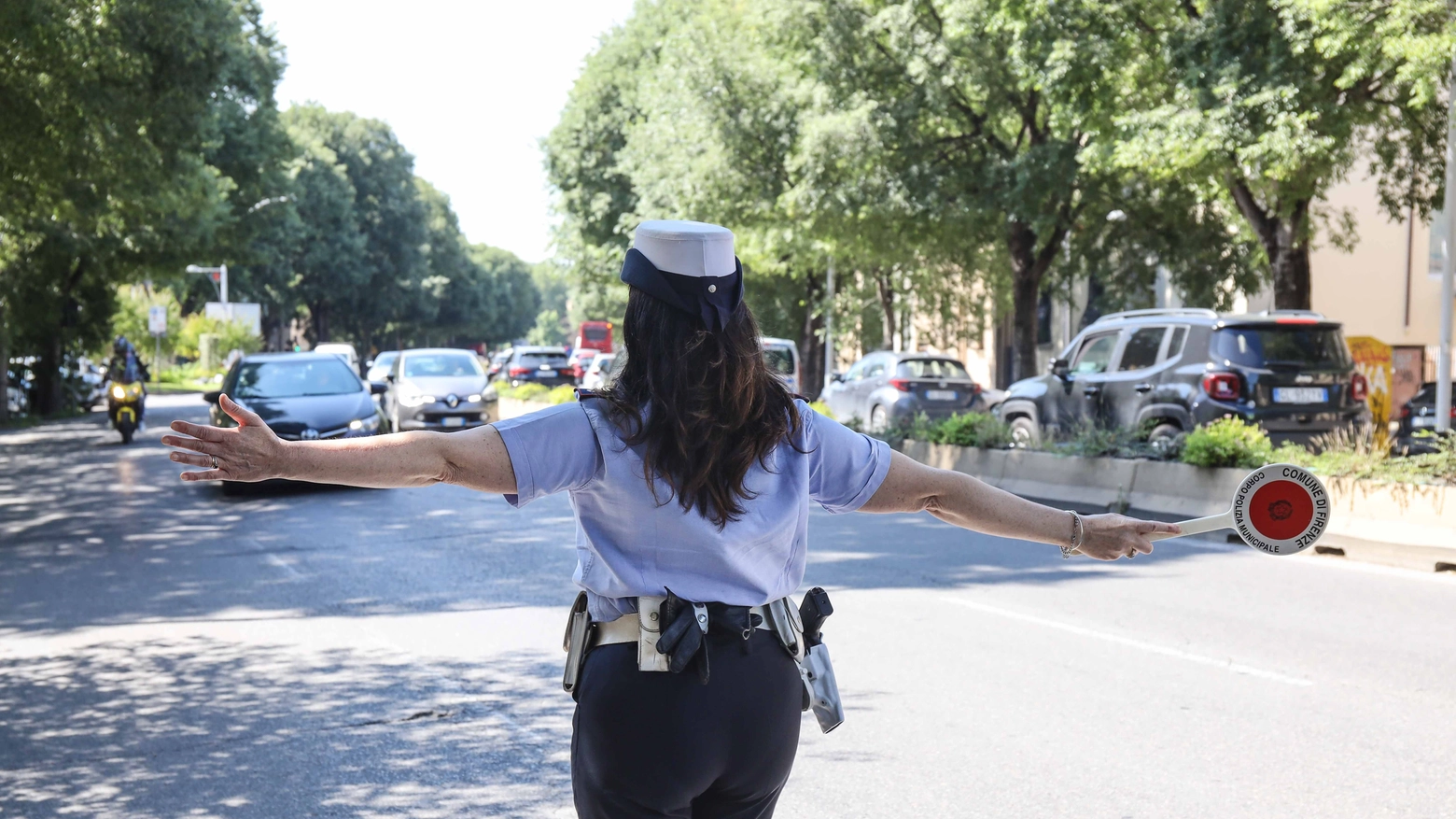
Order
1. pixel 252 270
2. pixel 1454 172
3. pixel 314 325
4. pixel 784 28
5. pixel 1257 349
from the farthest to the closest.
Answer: pixel 314 325 < pixel 252 270 < pixel 784 28 < pixel 1454 172 < pixel 1257 349

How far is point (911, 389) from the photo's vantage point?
80.7 feet

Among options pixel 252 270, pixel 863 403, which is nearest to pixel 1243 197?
pixel 863 403

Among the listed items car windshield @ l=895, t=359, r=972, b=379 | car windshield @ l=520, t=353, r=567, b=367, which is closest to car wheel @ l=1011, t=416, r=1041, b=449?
car windshield @ l=895, t=359, r=972, b=379

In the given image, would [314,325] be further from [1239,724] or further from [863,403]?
[1239,724]

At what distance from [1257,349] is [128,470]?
14.2 m

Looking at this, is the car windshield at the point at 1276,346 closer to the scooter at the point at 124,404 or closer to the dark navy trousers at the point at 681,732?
the dark navy trousers at the point at 681,732

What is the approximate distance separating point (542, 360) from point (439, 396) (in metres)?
18.4

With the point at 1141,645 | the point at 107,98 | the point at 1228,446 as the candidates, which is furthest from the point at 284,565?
the point at 1228,446

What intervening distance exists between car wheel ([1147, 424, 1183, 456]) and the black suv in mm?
18

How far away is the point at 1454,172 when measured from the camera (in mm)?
15219

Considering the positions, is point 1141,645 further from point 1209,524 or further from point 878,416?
point 878,416

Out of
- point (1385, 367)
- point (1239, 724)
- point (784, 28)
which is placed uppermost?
point (784, 28)

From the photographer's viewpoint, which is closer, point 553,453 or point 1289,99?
point 553,453

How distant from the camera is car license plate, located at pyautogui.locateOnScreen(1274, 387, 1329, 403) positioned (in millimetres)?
13852
